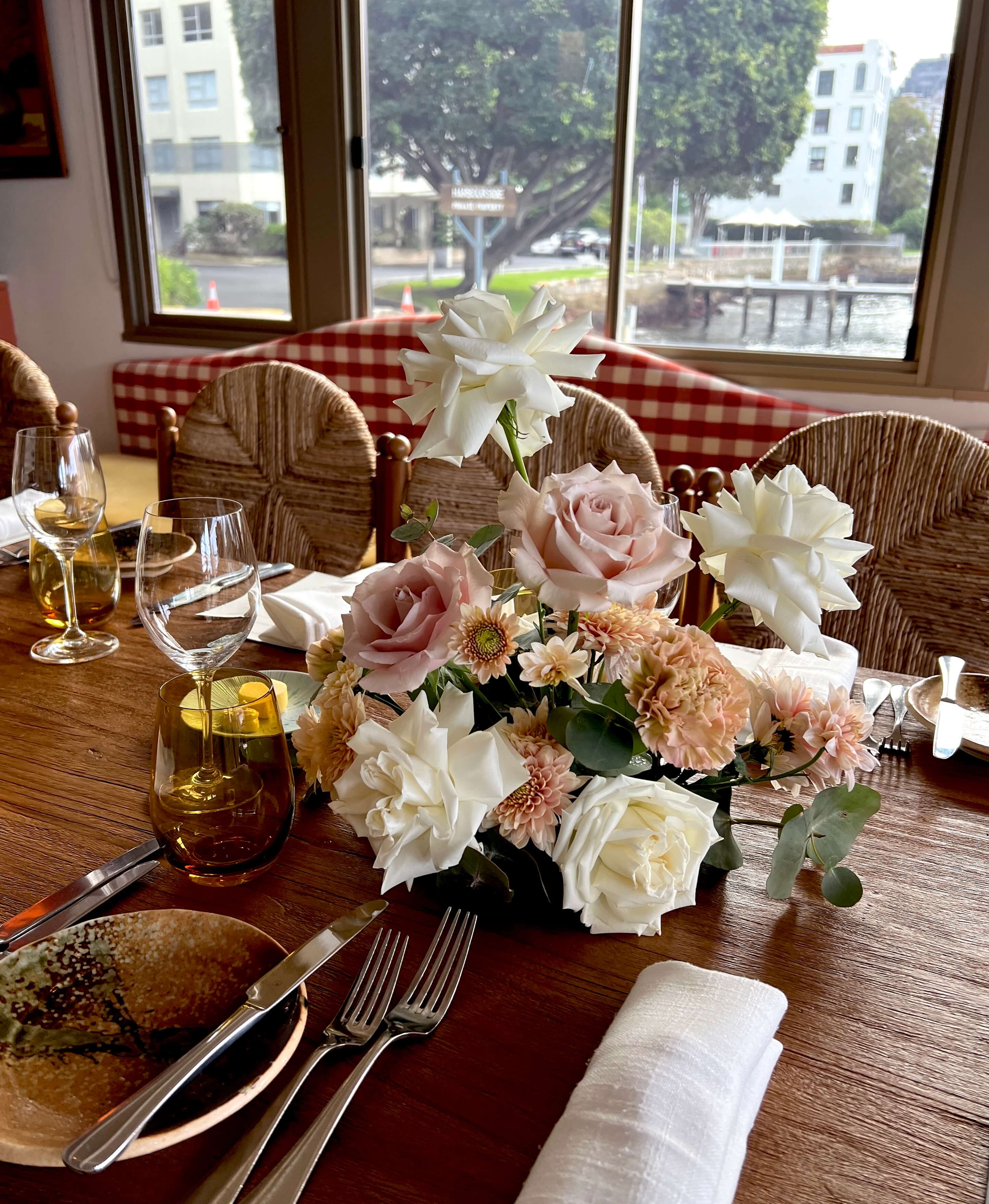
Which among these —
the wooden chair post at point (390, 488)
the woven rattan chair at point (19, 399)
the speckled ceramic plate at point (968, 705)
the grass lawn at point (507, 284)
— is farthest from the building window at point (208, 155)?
the speckled ceramic plate at point (968, 705)

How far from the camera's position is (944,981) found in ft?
2.01

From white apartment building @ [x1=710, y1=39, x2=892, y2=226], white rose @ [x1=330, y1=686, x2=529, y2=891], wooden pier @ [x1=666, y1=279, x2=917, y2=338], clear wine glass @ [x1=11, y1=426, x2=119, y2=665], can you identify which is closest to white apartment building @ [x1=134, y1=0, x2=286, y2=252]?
wooden pier @ [x1=666, y1=279, x2=917, y2=338]

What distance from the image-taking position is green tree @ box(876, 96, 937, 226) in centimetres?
247

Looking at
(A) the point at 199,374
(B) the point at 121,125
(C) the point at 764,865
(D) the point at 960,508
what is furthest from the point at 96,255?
(C) the point at 764,865

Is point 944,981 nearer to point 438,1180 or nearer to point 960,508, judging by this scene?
point 438,1180

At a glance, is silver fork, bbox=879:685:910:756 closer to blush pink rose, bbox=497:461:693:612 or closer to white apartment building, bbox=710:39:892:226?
blush pink rose, bbox=497:461:693:612

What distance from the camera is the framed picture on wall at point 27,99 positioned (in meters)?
3.39

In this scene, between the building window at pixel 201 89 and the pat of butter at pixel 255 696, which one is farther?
the building window at pixel 201 89

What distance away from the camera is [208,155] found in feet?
11.1

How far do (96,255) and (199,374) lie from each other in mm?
757

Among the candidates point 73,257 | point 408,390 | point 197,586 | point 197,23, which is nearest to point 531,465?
point 197,586

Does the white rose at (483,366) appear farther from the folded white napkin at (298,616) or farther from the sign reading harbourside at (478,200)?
the sign reading harbourside at (478,200)

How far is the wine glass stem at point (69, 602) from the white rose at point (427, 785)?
65cm

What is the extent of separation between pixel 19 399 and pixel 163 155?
1.83 metres
